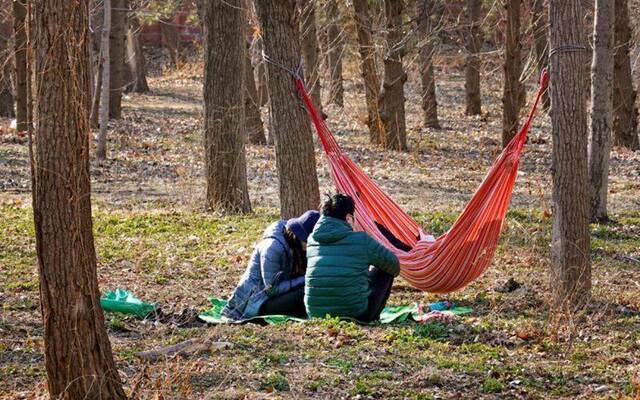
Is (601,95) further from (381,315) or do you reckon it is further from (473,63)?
(473,63)

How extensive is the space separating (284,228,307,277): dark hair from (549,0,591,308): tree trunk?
1832 mm

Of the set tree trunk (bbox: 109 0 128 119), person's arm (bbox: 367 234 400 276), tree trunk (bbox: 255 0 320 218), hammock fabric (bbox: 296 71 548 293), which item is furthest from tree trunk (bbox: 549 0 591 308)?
tree trunk (bbox: 109 0 128 119)

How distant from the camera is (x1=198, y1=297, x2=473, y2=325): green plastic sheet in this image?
23.9 feet

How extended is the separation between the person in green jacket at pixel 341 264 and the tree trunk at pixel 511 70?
29.2 feet

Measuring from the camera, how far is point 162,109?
24469 millimetres

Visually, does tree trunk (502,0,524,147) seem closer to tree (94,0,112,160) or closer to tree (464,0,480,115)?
tree (464,0,480,115)

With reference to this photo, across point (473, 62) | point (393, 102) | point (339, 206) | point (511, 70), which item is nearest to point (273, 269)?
point (339, 206)

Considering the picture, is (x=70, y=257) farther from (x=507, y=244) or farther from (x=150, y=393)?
(x=507, y=244)

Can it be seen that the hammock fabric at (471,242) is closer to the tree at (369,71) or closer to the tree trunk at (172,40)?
the tree at (369,71)

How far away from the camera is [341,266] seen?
703 centimetres

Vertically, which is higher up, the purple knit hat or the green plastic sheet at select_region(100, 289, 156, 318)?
the purple knit hat

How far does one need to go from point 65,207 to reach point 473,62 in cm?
1768

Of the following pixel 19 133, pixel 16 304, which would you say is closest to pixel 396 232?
pixel 16 304

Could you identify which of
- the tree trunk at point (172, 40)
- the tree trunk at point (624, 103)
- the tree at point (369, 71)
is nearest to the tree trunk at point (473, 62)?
the tree at point (369, 71)
